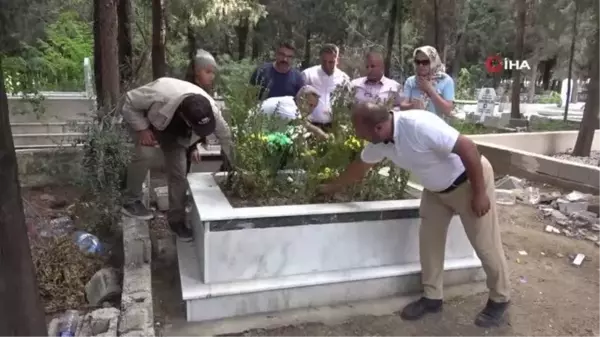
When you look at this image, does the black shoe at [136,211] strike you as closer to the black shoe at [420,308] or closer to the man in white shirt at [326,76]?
the man in white shirt at [326,76]

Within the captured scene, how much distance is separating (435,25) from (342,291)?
9.00m

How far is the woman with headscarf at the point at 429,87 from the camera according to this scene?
14.9 feet

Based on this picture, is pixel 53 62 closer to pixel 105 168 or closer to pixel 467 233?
pixel 105 168

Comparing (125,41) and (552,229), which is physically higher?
(125,41)

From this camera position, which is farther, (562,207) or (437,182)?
(562,207)

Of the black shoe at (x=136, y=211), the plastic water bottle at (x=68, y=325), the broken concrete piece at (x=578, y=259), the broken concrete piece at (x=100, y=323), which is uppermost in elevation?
the black shoe at (x=136, y=211)

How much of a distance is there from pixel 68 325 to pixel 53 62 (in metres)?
8.57

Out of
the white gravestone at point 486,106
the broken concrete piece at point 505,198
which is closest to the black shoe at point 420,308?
the broken concrete piece at point 505,198

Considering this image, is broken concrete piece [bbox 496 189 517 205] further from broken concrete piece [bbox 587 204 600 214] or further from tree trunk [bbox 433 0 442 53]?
tree trunk [bbox 433 0 442 53]

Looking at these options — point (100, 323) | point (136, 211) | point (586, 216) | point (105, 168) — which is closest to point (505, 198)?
point (586, 216)

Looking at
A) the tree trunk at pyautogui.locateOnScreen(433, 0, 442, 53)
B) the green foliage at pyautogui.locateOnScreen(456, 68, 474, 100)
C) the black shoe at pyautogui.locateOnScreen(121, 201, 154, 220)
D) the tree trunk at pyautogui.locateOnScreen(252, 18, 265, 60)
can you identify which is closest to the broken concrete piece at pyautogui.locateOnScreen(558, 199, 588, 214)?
the black shoe at pyautogui.locateOnScreen(121, 201, 154, 220)

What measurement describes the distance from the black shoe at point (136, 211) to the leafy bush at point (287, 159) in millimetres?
743

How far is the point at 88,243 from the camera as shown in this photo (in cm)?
402

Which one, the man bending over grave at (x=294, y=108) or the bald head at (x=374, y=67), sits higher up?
the bald head at (x=374, y=67)
